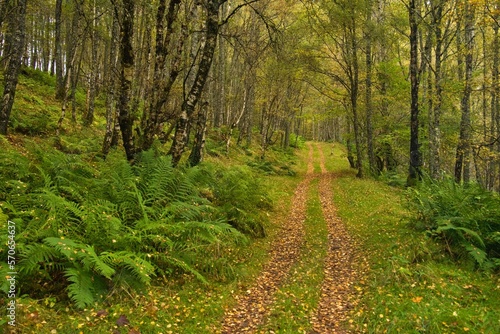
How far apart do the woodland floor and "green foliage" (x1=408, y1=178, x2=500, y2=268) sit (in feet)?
6.78

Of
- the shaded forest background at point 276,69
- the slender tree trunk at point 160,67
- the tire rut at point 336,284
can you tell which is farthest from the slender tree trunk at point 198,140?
the tire rut at point 336,284

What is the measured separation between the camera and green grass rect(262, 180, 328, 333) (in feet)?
17.5

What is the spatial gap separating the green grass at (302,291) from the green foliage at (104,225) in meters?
1.26

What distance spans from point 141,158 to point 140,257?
3.26 m

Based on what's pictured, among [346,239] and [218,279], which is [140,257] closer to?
[218,279]

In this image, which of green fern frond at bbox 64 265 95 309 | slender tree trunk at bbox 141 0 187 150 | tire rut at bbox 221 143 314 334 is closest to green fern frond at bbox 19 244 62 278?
green fern frond at bbox 64 265 95 309

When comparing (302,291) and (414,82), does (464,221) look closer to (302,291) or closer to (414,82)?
(302,291)

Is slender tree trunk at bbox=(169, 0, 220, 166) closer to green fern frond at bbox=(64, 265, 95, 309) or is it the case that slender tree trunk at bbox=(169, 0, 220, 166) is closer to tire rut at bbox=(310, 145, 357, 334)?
green fern frond at bbox=(64, 265, 95, 309)

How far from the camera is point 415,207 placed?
9.27 meters

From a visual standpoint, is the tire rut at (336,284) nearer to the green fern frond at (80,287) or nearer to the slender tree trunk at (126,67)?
the green fern frond at (80,287)

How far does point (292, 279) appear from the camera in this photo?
7059 millimetres

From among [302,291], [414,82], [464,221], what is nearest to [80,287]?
[302,291]

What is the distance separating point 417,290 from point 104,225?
557 centimetres

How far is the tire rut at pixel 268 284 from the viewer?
5320 millimetres
